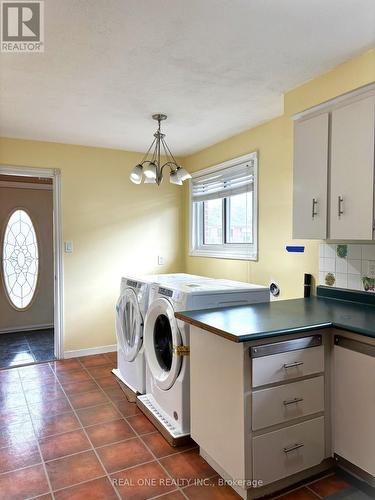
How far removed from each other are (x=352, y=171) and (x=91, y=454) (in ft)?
7.23

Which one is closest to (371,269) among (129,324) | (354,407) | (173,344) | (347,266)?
(347,266)

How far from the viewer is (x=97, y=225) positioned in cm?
391

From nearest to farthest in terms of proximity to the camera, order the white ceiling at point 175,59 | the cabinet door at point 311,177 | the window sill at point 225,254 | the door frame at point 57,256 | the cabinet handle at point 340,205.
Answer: the white ceiling at point 175,59
the cabinet handle at point 340,205
the cabinet door at point 311,177
the window sill at point 225,254
the door frame at point 57,256

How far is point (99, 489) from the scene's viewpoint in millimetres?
1804

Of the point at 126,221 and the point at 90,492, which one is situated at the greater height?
the point at 126,221

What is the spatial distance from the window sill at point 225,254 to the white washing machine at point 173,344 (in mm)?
788

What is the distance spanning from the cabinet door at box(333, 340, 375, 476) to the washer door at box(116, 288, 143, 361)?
4.64ft

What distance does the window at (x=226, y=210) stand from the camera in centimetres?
333

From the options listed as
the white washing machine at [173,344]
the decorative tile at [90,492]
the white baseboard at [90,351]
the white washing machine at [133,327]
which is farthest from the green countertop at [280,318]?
the white baseboard at [90,351]

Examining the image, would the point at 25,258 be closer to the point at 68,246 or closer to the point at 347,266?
the point at 68,246

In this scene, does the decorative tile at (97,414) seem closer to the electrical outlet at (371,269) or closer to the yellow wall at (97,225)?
the yellow wall at (97,225)

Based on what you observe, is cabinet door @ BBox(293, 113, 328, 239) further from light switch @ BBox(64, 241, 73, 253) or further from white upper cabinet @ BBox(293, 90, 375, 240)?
light switch @ BBox(64, 241, 73, 253)

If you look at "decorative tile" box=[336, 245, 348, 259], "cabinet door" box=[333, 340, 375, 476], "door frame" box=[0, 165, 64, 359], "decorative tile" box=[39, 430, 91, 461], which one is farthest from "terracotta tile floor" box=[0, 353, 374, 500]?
"decorative tile" box=[336, 245, 348, 259]

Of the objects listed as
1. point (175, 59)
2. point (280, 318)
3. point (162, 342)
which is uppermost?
point (175, 59)
